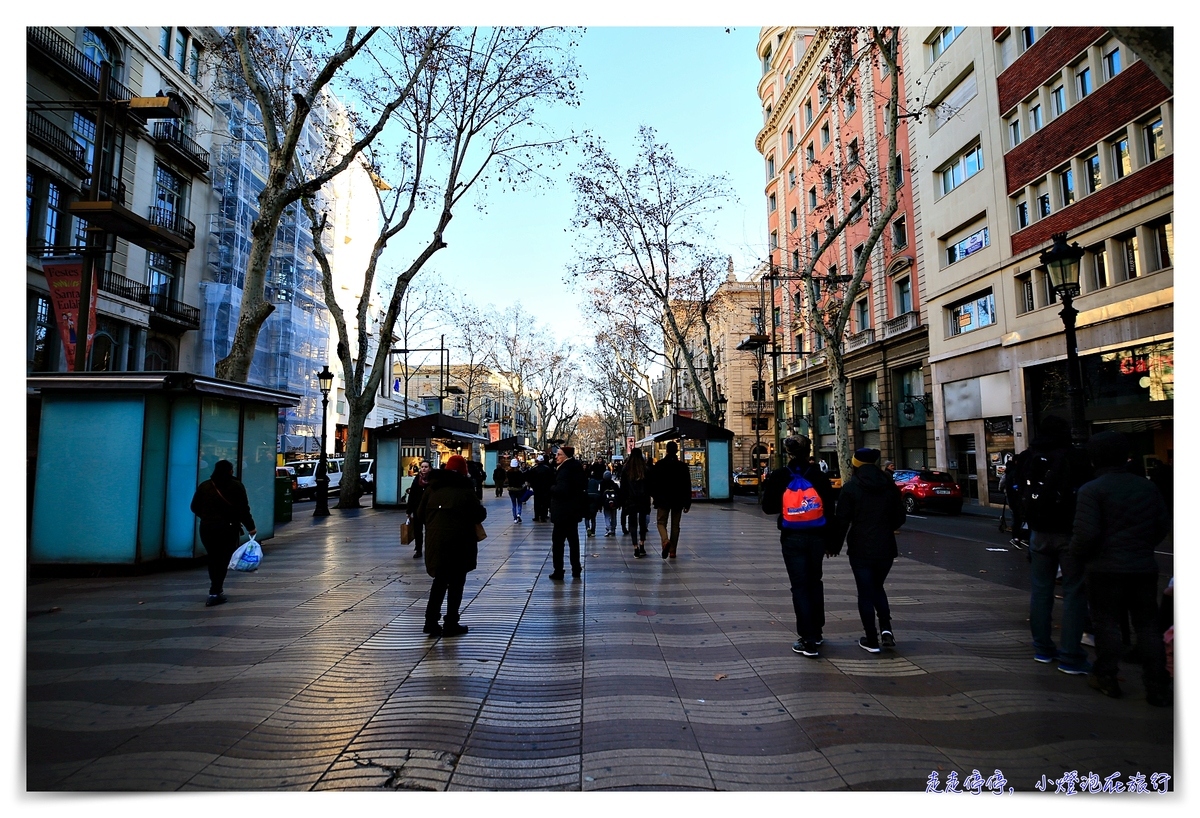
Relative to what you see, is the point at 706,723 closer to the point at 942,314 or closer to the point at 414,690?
the point at 414,690

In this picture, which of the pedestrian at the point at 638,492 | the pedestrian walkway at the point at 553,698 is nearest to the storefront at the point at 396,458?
the pedestrian at the point at 638,492

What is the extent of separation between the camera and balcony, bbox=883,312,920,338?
1154 inches

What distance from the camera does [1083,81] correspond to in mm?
20016

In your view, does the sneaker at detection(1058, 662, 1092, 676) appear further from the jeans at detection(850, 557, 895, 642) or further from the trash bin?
→ the trash bin

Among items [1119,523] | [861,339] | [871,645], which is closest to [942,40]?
[861,339]

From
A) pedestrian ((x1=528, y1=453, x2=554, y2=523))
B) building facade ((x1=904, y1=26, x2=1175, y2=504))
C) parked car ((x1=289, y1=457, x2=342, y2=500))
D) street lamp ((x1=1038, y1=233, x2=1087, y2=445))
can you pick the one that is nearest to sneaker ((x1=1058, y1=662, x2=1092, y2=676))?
street lamp ((x1=1038, y1=233, x2=1087, y2=445))

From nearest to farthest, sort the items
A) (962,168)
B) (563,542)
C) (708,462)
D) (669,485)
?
(563,542)
(669,485)
(962,168)
(708,462)

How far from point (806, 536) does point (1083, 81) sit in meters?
22.1

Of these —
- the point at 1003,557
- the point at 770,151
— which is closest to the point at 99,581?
the point at 1003,557

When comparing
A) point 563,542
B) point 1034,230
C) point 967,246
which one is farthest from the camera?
point 967,246

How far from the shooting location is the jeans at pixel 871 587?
5383mm

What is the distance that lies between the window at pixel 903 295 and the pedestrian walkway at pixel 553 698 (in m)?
25.5

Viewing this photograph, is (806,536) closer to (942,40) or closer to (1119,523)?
(1119,523)

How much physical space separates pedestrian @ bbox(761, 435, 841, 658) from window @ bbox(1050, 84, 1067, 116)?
21.5 m
